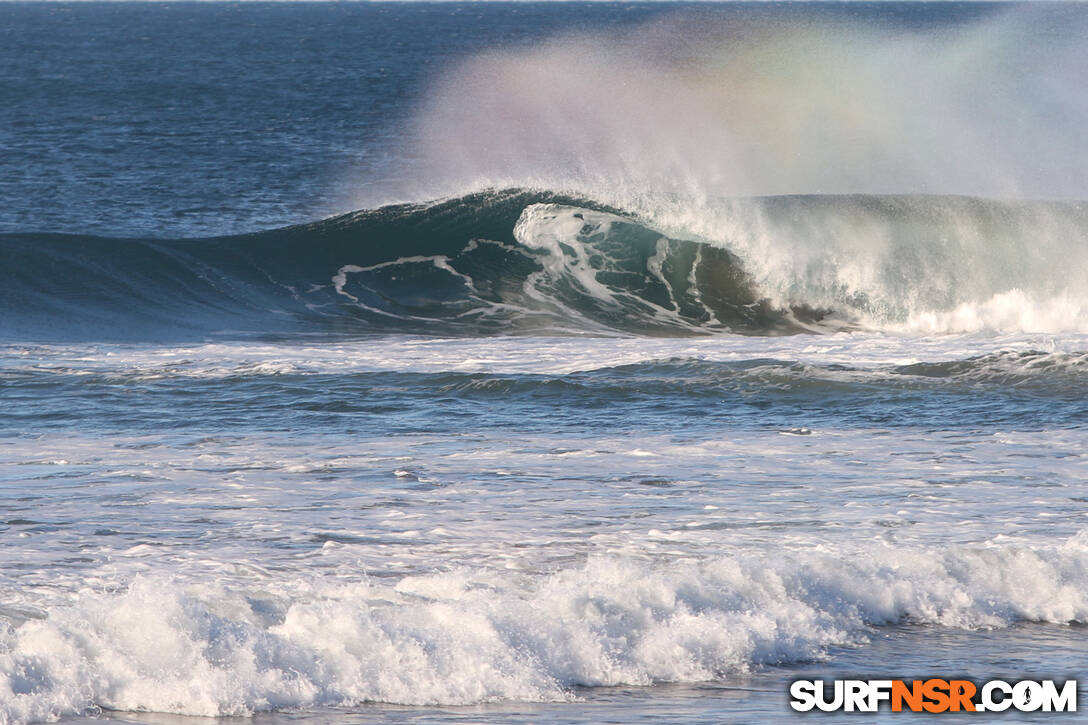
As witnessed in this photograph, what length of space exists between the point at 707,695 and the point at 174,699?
1982mm

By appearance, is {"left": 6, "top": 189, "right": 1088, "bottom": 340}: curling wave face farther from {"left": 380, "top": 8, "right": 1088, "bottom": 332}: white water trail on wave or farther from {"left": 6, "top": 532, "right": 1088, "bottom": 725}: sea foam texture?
{"left": 6, "top": 532, "right": 1088, "bottom": 725}: sea foam texture

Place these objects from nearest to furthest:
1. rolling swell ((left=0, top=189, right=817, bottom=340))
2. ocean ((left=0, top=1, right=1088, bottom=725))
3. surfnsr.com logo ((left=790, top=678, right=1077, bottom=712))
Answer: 1. surfnsr.com logo ((left=790, top=678, right=1077, bottom=712))
2. ocean ((left=0, top=1, right=1088, bottom=725))
3. rolling swell ((left=0, top=189, right=817, bottom=340))

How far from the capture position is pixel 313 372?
12.1 metres

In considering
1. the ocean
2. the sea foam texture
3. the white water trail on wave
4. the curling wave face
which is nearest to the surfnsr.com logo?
the ocean

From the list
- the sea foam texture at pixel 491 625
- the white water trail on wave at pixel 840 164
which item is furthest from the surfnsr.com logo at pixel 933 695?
the white water trail on wave at pixel 840 164

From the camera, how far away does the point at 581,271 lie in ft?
61.3

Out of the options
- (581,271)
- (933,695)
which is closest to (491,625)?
(933,695)

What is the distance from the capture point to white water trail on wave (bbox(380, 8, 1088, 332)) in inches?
693

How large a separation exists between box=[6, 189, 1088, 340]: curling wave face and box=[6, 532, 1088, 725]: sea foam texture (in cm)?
937

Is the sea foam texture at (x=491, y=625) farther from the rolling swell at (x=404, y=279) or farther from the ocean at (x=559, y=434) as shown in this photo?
the rolling swell at (x=404, y=279)

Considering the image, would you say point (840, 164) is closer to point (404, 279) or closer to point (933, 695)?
point (404, 279)

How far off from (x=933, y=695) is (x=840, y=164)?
74.0 ft

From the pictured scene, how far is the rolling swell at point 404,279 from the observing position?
53.3ft

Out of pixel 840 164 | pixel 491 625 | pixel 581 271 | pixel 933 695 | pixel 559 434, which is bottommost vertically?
pixel 933 695
